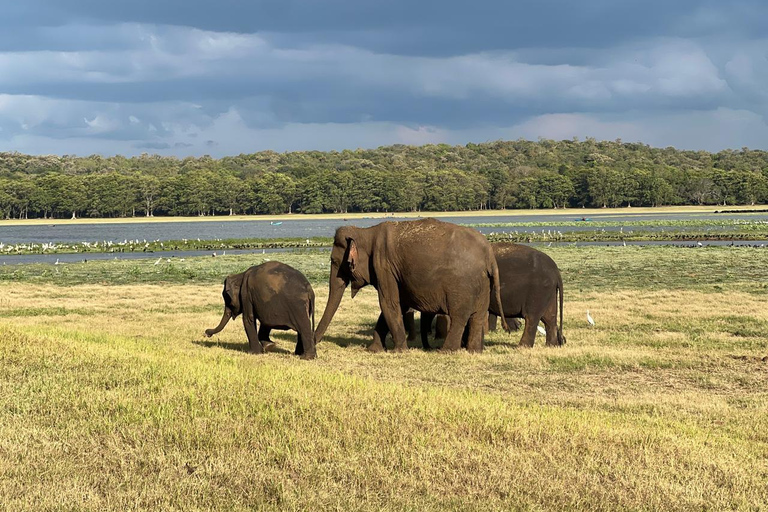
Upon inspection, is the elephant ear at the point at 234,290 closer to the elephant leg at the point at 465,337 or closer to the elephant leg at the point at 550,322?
the elephant leg at the point at 465,337

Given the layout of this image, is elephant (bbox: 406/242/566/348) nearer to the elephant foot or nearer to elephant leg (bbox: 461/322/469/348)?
elephant leg (bbox: 461/322/469/348)

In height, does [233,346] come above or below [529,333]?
below

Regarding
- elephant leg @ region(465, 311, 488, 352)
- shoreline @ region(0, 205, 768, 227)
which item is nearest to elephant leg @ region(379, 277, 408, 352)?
elephant leg @ region(465, 311, 488, 352)

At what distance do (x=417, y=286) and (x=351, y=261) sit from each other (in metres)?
1.47

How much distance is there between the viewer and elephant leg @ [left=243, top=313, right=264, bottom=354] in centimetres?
1557

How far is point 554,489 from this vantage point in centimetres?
730

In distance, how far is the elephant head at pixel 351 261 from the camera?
55.4 feet

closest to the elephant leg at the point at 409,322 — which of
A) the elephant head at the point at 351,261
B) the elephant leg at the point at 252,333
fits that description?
the elephant head at the point at 351,261

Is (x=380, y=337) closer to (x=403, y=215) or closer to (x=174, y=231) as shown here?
(x=174, y=231)

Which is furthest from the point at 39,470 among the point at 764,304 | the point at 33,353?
the point at 764,304

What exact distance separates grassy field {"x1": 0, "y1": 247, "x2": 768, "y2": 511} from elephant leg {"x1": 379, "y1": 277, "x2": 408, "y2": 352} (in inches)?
28.6

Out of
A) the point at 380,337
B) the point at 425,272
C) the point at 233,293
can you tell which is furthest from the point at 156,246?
the point at 425,272

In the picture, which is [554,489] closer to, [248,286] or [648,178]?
[248,286]

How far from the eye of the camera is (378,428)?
891 centimetres
